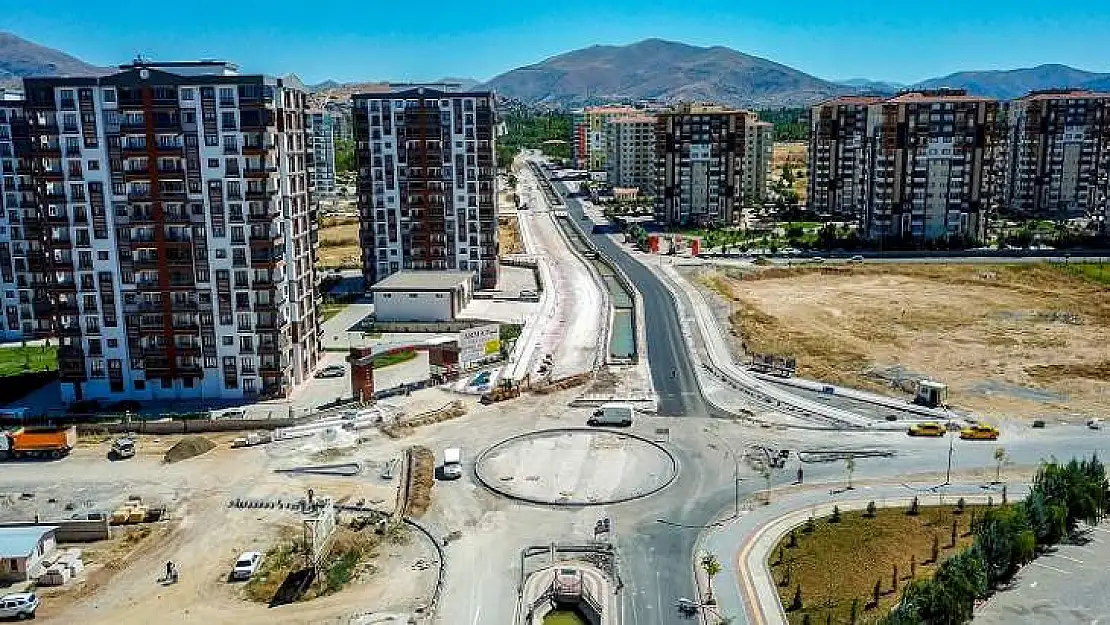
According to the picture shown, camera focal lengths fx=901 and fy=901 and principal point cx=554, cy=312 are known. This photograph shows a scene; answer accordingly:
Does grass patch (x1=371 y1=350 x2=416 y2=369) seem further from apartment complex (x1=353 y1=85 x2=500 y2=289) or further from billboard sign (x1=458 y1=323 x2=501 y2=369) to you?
apartment complex (x1=353 y1=85 x2=500 y2=289)

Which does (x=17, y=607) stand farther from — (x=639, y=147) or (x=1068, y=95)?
(x=639, y=147)

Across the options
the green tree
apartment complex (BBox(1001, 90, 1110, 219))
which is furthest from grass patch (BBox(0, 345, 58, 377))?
apartment complex (BBox(1001, 90, 1110, 219))

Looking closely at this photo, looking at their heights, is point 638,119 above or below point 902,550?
above

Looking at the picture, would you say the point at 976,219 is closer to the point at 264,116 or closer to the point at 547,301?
the point at 547,301

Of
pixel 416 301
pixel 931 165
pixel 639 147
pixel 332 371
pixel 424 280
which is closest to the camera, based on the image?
pixel 332 371

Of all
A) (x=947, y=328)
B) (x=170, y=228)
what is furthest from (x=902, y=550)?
(x=170, y=228)

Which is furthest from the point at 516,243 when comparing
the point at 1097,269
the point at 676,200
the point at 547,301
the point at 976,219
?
the point at 1097,269
